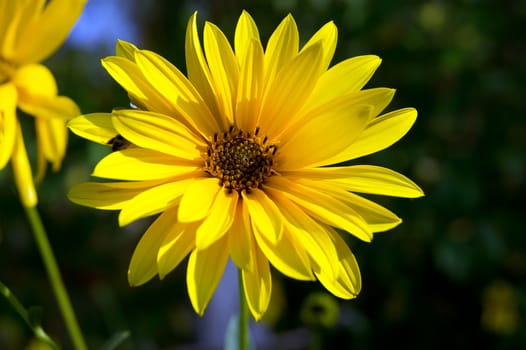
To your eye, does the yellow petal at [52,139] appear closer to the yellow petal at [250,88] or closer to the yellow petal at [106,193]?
the yellow petal at [106,193]

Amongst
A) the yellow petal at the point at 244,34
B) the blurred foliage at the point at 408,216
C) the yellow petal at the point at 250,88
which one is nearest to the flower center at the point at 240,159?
the yellow petal at the point at 250,88

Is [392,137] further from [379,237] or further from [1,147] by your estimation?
[379,237]

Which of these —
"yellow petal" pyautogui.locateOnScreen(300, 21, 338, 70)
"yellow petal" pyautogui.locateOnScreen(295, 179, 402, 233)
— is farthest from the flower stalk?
"yellow petal" pyautogui.locateOnScreen(300, 21, 338, 70)

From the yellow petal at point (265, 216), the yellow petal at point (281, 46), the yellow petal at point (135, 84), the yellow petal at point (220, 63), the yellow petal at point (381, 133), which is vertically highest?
the yellow petal at point (281, 46)

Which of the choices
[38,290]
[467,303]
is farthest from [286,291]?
[38,290]

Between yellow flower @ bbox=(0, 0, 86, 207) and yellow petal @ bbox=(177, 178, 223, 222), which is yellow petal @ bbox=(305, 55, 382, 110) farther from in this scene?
yellow flower @ bbox=(0, 0, 86, 207)
